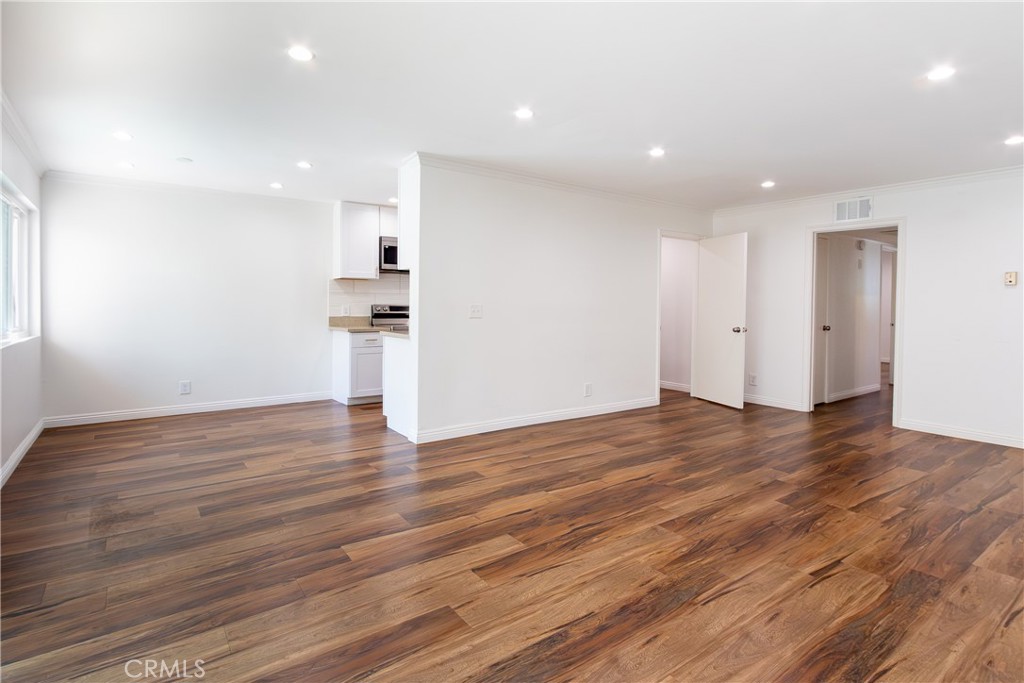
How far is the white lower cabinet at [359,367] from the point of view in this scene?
590 centimetres

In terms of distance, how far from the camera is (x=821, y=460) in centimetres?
388

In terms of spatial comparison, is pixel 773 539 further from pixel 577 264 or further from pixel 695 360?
pixel 695 360

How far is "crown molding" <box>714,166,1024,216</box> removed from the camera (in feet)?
14.4

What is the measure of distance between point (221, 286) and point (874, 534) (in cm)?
603

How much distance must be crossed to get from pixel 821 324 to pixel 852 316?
0.90 meters

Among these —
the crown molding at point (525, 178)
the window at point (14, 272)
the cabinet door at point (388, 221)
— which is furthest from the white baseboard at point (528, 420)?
the window at point (14, 272)

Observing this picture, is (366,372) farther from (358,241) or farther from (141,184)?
(141,184)

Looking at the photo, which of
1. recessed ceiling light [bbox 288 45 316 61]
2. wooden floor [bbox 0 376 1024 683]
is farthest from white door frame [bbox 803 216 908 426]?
recessed ceiling light [bbox 288 45 316 61]

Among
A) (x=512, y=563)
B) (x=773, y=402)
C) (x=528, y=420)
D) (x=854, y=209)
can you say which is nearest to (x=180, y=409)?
(x=528, y=420)

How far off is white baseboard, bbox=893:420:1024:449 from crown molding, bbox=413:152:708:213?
329cm

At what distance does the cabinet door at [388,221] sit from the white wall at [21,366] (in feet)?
10.3

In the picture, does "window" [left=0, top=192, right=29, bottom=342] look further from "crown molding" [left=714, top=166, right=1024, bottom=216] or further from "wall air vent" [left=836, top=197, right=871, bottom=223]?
"wall air vent" [left=836, top=197, right=871, bottom=223]

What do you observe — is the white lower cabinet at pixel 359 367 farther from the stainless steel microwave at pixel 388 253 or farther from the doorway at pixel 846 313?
the doorway at pixel 846 313

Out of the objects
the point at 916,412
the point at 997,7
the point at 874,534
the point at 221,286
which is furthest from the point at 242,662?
the point at 916,412
